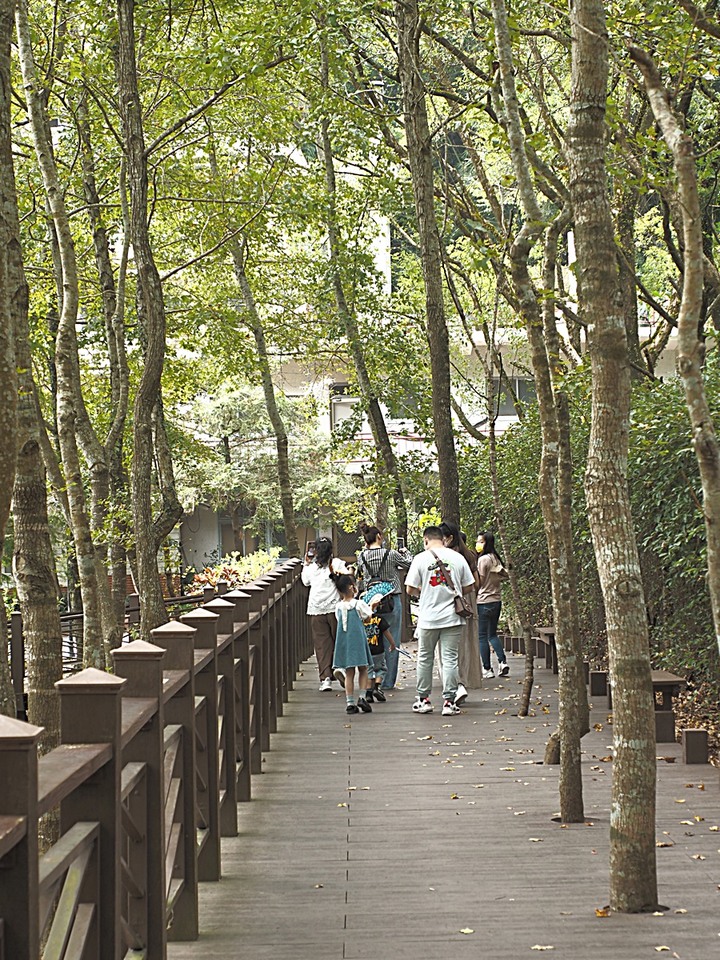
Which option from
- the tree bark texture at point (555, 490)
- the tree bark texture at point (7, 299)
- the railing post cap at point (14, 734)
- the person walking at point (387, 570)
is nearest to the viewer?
the railing post cap at point (14, 734)

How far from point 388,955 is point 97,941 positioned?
6.56 ft

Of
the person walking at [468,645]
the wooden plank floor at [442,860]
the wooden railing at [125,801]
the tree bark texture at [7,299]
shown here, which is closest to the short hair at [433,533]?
the person walking at [468,645]

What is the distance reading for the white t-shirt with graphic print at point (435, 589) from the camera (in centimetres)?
1200

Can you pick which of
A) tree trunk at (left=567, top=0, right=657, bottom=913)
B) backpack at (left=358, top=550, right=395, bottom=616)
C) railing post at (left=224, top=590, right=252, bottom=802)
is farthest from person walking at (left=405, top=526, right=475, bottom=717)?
tree trunk at (left=567, top=0, right=657, bottom=913)

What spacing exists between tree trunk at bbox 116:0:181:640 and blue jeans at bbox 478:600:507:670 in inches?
156

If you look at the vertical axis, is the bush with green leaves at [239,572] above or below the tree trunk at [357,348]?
below

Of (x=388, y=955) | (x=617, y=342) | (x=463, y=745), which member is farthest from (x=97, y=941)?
(x=463, y=745)

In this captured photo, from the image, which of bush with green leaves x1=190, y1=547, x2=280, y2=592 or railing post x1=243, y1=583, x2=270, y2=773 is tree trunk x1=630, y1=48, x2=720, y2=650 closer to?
railing post x1=243, y1=583, x2=270, y2=773

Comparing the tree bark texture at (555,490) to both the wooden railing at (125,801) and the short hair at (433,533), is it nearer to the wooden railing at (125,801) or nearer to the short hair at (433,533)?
the wooden railing at (125,801)

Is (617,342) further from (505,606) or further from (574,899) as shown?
(505,606)

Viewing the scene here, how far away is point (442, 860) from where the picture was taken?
6773mm

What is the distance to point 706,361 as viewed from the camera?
13773mm

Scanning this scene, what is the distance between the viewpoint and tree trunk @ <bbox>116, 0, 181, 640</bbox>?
12.6m

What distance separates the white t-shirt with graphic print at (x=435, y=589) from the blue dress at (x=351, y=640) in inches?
26.9
